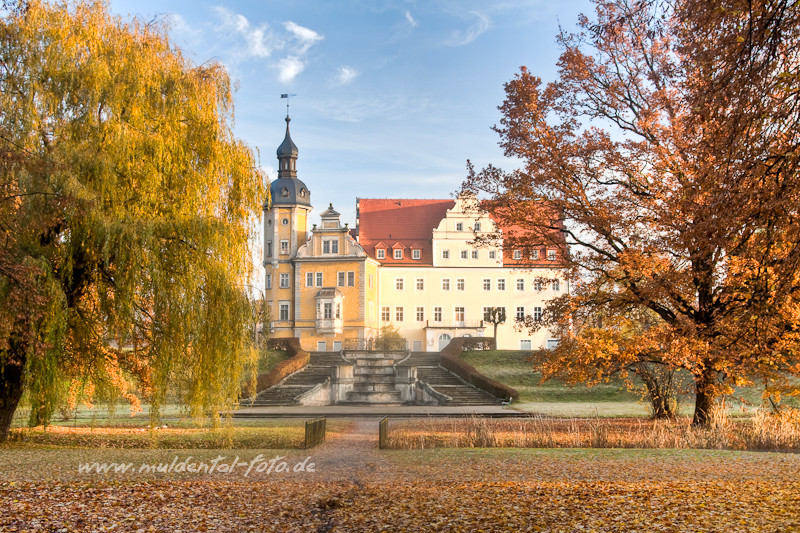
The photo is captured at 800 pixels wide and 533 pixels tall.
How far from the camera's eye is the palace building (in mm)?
47500

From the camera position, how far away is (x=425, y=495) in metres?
7.30

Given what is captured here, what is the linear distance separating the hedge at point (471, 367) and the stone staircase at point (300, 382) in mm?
5830

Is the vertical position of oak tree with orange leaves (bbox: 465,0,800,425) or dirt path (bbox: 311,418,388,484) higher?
oak tree with orange leaves (bbox: 465,0,800,425)

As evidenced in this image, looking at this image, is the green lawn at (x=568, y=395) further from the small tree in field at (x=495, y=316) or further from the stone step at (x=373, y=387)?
the small tree in field at (x=495, y=316)

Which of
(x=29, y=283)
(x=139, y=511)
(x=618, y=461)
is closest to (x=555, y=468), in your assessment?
(x=618, y=461)

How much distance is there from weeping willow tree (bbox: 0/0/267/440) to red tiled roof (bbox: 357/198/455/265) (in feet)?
125

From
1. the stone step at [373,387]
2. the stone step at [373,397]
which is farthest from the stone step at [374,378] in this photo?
the stone step at [373,397]

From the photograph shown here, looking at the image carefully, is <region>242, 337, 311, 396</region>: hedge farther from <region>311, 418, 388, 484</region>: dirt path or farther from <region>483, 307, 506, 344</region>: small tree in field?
<region>483, 307, 506, 344</region>: small tree in field

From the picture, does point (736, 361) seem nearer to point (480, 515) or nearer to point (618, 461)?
point (618, 461)

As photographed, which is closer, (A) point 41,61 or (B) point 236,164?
(A) point 41,61

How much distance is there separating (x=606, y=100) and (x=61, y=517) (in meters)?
13.4

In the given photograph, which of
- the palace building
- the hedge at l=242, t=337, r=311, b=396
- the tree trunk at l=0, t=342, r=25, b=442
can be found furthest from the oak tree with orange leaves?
the palace building

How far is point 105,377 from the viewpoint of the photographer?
12.0 metres

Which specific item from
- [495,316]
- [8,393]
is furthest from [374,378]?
[8,393]
